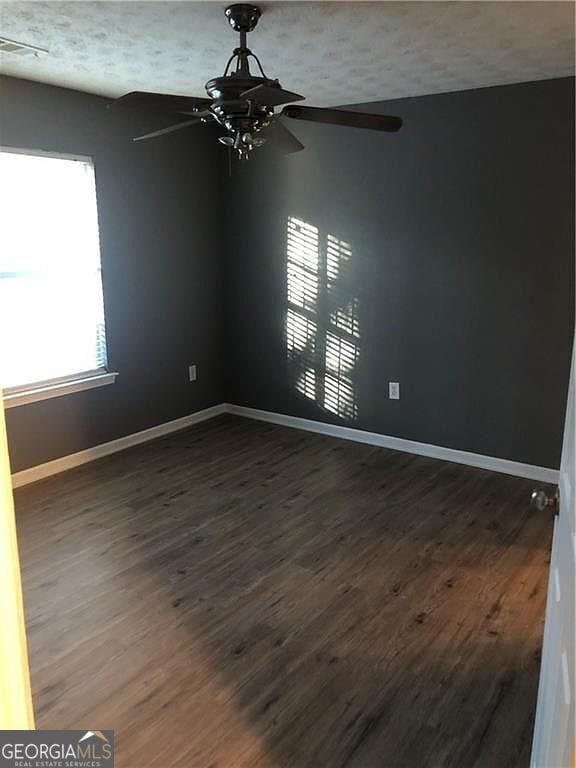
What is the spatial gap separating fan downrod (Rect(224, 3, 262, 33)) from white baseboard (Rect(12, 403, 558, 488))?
275 centimetres

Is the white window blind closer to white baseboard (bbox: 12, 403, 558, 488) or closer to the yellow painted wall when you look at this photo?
white baseboard (bbox: 12, 403, 558, 488)

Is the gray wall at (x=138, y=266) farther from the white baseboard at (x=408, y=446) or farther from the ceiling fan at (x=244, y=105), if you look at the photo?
the ceiling fan at (x=244, y=105)

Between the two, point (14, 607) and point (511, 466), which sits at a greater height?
point (14, 607)

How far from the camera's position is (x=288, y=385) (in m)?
4.86

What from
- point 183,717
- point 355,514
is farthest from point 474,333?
point 183,717

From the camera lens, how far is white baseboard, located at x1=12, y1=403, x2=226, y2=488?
386cm

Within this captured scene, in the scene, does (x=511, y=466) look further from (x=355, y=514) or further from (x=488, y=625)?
(x=488, y=625)

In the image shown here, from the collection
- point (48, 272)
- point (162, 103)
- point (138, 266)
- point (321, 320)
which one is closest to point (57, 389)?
point (48, 272)

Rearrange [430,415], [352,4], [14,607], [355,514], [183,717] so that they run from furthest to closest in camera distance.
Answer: [430,415] → [355,514] → [352,4] → [183,717] → [14,607]

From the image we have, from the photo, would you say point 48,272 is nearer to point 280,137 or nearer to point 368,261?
point 280,137

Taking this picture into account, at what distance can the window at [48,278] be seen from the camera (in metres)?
3.60

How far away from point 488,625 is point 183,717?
1217mm

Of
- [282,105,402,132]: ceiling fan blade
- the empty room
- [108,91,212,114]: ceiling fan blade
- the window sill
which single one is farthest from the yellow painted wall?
the window sill

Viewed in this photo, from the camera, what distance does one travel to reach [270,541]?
311 centimetres
